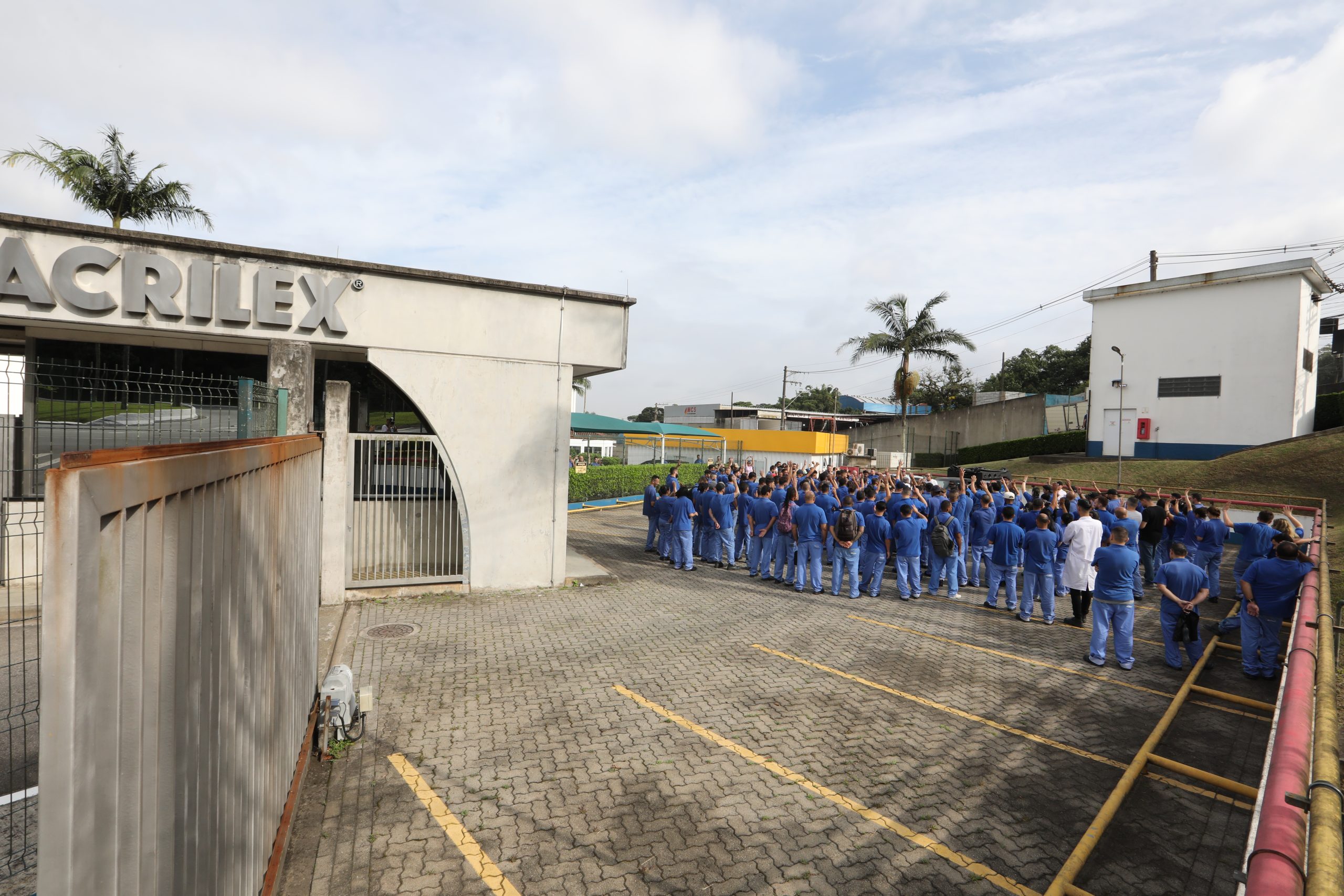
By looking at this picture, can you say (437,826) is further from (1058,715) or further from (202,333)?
(202,333)

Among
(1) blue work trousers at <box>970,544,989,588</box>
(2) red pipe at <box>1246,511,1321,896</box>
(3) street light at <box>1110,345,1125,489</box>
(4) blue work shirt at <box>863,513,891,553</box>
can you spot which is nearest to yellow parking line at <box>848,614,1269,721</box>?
(4) blue work shirt at <box>863,513,891,553</box>

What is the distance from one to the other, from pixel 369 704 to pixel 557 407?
20.5 ft

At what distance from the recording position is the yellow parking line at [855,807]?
4.28 m

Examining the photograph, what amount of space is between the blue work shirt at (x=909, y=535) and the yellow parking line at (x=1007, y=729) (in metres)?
4.18

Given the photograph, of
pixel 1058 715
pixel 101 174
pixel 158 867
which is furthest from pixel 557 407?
pixel 101 174

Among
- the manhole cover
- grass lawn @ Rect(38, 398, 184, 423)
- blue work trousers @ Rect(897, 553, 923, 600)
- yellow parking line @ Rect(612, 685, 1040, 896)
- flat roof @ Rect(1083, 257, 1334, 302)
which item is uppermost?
flat roof @ Rect(1083, 257, 1334, 302)

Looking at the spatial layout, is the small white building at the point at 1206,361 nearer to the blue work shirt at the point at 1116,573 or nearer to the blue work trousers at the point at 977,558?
the blue work trousers at the point at 977,558

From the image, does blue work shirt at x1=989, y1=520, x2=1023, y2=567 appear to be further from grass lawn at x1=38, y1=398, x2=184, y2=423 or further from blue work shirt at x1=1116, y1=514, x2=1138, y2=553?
grass lawn at x1=38, y1=398, x2=184, y2=423

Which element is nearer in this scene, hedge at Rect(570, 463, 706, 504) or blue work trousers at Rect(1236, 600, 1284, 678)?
blue work trousers at Rect(1236, 600, 1284, 678)

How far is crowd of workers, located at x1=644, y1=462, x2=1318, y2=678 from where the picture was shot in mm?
8008

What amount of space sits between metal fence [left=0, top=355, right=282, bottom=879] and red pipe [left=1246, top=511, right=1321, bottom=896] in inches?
186

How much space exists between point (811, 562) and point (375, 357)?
7.69 meters

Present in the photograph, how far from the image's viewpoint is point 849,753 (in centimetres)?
585

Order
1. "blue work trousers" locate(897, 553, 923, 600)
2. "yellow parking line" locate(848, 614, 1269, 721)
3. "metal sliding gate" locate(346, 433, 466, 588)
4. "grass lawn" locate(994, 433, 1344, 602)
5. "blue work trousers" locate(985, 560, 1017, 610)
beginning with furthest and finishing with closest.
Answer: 1. "grass lawn" locate(994, 433, 1344, 602)
2. "blue work trousers" locate(897, 553, 923, 600)
3. "blue work trousers" locate(985, 560, 1017, 610)
4. "metal sliding gate" locate(346, 433, 466, 588)
5. "yellow parking line" locate(848, 614, 1269, 721)
